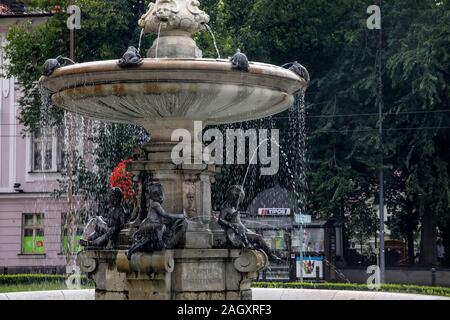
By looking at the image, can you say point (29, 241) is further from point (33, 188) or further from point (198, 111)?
point (198, 111)

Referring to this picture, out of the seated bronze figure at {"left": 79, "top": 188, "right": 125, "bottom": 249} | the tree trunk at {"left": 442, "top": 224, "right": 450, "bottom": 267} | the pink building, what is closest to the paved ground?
the seated bronze figure at {"left": 79, "top": 188, "right": 125, "bottom": 249}

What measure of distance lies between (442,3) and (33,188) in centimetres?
1950

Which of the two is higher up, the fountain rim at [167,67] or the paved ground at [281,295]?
the fountain rim at [167,67]

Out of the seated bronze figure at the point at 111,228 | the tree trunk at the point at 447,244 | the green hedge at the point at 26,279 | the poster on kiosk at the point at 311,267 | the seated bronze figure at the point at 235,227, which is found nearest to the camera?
the seated bronze figure at the point at 235,227

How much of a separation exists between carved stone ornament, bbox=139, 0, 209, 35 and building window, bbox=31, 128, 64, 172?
23.0 metres

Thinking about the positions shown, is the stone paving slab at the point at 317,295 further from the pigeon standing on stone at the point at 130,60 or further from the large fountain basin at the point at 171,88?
the pigeon standing on stone at the point at 130,60

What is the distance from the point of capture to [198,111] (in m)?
11.8

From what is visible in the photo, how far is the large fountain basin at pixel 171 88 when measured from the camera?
10.8m

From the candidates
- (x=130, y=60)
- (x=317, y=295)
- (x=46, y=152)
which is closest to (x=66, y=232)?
(x=46, y=152)

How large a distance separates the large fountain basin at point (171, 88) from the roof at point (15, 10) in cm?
2620

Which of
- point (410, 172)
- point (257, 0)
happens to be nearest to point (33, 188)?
point (257, 0)

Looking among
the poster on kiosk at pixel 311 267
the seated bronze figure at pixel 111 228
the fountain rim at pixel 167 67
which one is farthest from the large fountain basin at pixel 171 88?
the poster on kiosk at pixel 311 267

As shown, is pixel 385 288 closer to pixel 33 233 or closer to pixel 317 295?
pixel 317 295
